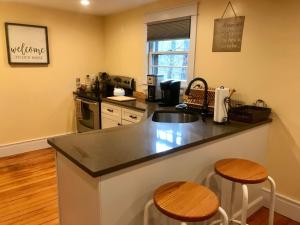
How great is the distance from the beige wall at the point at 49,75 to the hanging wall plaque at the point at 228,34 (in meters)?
2.38

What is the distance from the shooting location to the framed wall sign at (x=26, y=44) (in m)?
3.41

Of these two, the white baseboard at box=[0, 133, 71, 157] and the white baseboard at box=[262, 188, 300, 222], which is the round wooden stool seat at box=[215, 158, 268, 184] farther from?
the white baseboard at box=[0, 133, 71, 157]

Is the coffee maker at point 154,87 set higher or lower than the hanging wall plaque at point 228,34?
lower

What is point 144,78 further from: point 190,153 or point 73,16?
point 190,153

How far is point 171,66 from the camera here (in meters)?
3.37

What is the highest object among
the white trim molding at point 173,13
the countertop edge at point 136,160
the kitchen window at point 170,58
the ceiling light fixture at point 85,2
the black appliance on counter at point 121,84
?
the ceiling light fixture at point 85,2

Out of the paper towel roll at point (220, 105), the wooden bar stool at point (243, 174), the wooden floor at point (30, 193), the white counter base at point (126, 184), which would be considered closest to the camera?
the white counter base at point (126, 184)

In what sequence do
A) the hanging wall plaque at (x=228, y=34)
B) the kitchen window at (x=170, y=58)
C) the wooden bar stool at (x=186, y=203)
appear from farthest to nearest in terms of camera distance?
the kitchen window at (x=170, y=58), the hanging wall plaque at (x=228, y=34), the wooden bar stool at (x=186, y=203)

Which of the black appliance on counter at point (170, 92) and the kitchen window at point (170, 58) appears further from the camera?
the kitchen window at point (170, 58)

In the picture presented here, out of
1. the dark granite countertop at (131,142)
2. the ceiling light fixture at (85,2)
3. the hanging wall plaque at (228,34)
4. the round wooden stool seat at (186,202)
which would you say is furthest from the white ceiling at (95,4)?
the round wooden stool seat at (186,202)

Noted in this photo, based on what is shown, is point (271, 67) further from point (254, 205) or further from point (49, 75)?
point (49, 75)

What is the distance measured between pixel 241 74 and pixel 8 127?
3282 mm

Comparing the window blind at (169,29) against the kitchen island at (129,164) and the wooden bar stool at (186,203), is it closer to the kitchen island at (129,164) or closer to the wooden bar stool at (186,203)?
the kitchen island at (129,164)

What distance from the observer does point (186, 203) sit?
4.05 feet
